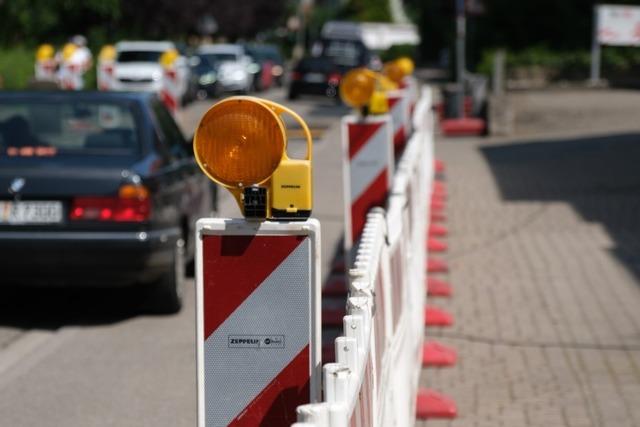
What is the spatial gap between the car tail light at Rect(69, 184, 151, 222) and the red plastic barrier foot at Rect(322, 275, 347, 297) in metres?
1.81

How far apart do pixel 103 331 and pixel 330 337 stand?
61.0 inches

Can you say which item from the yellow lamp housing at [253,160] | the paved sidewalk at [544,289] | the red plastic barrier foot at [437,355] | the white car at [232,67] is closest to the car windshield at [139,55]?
the white car at [232,67]

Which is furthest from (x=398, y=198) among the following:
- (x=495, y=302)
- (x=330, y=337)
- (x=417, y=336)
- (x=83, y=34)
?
(x=83, y=34)

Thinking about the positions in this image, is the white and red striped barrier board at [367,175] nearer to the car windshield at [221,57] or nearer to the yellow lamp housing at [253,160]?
the yellow lamp housing at [253,160]

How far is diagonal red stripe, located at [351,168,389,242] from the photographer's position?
34.8 feet

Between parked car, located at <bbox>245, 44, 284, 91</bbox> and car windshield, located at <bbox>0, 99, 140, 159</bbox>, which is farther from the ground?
car windshield, located at <bbox>0, 99, 140, 159</bbox>

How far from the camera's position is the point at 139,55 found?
1666 inches

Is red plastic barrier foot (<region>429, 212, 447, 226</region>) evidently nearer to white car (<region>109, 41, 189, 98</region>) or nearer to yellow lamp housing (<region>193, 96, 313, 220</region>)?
yellow lamp housing (<region>193, 96, 313, 220</region>)

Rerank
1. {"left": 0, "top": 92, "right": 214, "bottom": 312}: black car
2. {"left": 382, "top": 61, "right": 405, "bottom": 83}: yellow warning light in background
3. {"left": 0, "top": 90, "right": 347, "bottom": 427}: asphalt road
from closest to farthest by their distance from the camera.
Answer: {"left": 0, "top": 90, "right": 347, "bottom": 427}: asphalt road < {"left": 0, "top": 92, "right": 214, "bottom": 312}: black car < {"left": 382, "top": 61, "right": 405, "bottom": 83}: yellow warning light in background

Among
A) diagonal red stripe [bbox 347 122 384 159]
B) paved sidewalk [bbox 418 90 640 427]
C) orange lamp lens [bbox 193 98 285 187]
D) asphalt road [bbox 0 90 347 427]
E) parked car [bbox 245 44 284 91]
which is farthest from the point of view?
parked car [bbox 245 44 284 91]

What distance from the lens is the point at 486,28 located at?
5597 centimetres

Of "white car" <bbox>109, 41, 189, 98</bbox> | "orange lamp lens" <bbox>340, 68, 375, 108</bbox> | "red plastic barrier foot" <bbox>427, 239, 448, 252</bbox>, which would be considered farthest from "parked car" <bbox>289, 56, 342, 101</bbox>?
"orange lamp lens" <bbox>340, 68, 375, 108</bbox>

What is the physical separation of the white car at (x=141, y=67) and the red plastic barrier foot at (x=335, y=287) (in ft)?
90.8

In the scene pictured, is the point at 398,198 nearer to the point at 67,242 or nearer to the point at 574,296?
the point at 67,242
